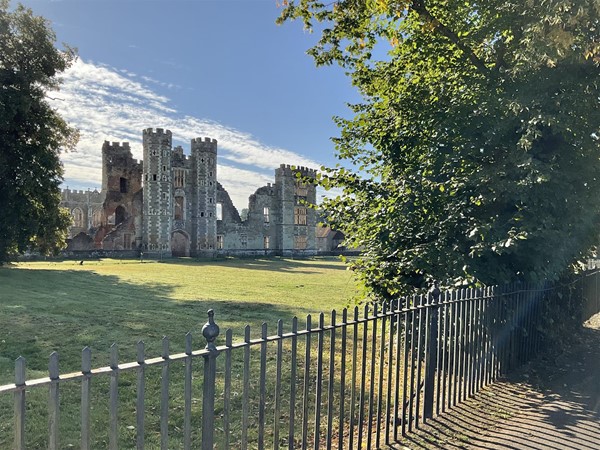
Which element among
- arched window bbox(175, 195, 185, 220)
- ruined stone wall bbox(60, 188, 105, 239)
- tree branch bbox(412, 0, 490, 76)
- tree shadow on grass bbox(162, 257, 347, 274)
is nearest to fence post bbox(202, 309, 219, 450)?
tree branch bbox(412, 0, 490, 76)

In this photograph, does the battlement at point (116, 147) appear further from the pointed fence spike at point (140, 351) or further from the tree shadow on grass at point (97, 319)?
the pointed fence spike at point (140, 351)

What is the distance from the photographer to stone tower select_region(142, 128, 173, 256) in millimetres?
46281

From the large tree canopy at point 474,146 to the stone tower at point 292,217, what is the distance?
51.8 m

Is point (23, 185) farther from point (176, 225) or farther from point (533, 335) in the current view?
point (176, 225)

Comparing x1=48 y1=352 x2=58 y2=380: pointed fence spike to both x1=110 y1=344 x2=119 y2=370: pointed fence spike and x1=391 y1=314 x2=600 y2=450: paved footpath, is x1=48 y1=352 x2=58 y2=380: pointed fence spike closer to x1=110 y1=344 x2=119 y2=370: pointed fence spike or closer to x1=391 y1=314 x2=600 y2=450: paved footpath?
x1=110 y1=344 x2=119 y2=370: pointed fence spike

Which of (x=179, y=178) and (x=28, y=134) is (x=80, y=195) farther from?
(x=28, y=134)

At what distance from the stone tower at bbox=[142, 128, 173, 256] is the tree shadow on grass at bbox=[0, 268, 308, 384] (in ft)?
94.5

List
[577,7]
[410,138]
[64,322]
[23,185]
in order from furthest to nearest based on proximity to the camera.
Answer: [23,185], [64,322], [410,138], [577,7]

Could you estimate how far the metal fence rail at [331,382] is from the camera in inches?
123

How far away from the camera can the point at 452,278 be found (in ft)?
21.7

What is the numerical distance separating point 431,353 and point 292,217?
57.1 metres

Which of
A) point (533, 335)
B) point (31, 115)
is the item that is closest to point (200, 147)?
point (31, 115)

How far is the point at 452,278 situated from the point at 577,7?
12.4ft

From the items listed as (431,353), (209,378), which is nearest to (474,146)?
(431,353)
